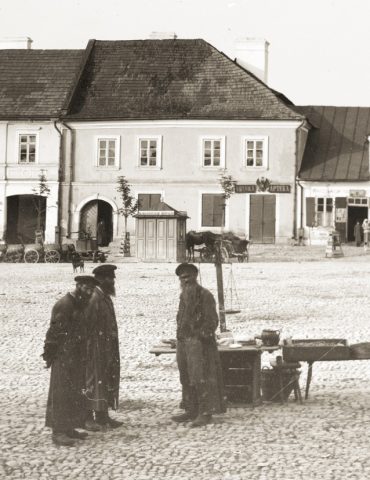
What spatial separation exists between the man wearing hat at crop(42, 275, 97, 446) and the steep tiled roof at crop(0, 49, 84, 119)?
35.3 metres

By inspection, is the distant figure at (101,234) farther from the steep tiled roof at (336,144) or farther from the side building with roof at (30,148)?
the steep tiled roof at (336,144)

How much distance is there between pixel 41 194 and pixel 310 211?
10.7 m

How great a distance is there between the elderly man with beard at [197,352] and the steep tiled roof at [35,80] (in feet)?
114

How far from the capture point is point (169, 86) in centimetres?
4438

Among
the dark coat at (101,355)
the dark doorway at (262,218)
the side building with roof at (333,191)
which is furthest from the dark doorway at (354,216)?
the dark coat at (101,355)

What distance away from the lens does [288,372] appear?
1087cm

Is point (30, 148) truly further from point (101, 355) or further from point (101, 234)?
point (101, 355)

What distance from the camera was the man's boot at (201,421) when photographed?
380 inches

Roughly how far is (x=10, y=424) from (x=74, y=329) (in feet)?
3.50

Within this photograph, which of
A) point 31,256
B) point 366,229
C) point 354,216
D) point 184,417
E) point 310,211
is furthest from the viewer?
point 354,216

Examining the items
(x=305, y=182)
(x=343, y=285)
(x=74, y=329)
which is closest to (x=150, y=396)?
(x=74, y=329)

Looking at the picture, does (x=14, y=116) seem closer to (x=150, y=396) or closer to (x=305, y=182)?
(x=305, y=182)

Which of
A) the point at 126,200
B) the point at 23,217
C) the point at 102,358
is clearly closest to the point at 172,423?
the point at 102,358

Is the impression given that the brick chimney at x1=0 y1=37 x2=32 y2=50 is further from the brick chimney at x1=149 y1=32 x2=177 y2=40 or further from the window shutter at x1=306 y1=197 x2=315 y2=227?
the window shutter at x1=306 y1=197 x2=315 y2=227
